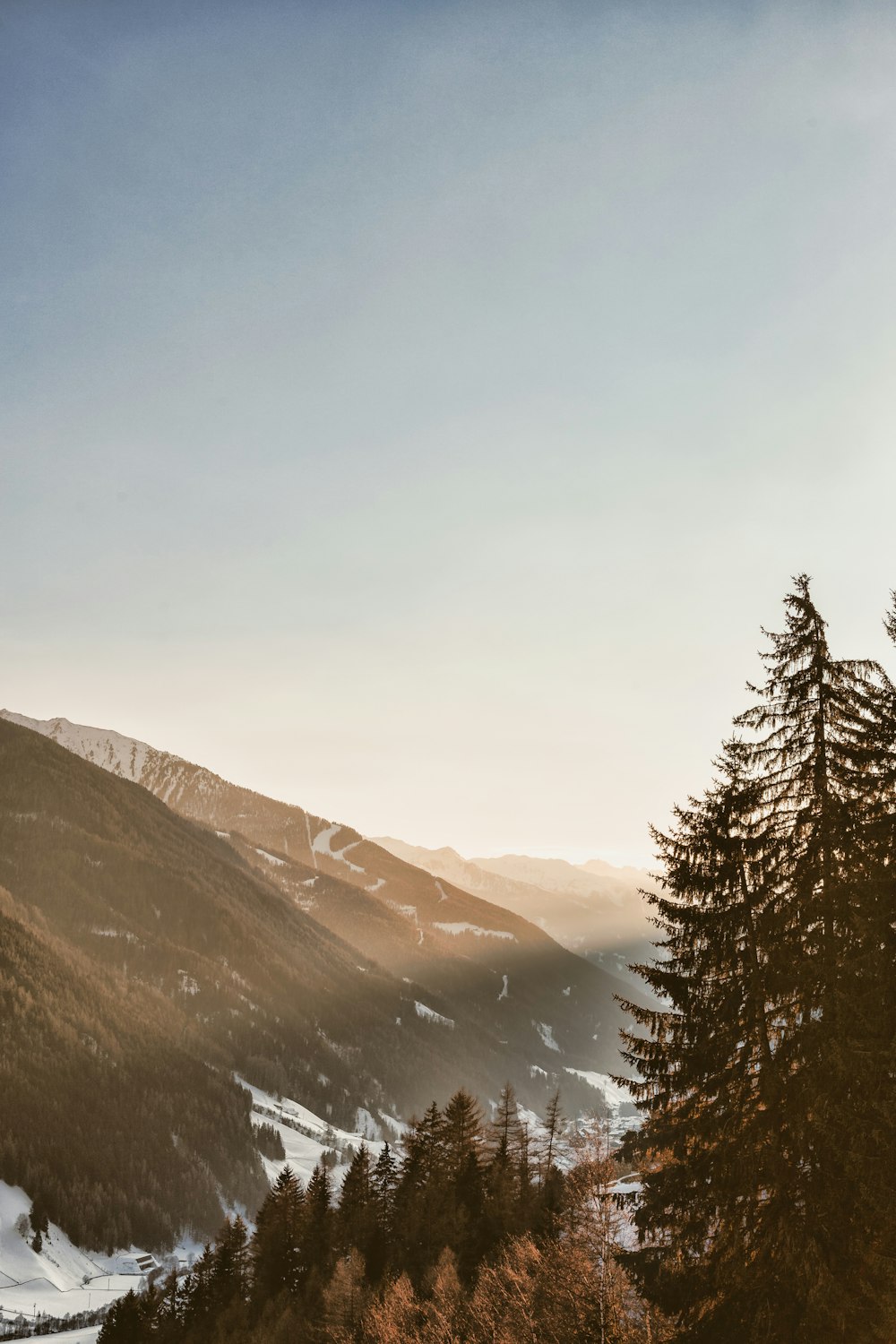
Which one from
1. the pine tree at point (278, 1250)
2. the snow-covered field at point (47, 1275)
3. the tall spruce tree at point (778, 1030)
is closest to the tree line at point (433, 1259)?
the pine tree at point (278, 1250)

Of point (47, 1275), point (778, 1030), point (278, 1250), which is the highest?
point (778, 1030)

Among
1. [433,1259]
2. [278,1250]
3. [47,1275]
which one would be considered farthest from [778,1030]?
[47,1275]

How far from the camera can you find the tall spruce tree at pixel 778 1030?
14.1 m

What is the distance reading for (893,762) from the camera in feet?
51.3

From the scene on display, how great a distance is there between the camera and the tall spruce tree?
46.3 ft

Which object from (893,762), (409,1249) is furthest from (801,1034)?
(409,1249)

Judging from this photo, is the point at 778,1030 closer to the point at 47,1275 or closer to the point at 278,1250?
the point at 278,1250

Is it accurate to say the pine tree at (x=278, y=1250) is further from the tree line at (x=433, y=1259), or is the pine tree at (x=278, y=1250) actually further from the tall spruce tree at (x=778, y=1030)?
the tall spruce tree at (x=778, y=1030)

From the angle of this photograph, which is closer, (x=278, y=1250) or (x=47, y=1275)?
(x=278, y=1250)

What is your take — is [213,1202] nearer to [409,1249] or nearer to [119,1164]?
[119,1164]

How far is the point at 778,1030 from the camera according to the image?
1555 centimetres

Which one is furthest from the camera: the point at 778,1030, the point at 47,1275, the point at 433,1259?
the point at 47,1275

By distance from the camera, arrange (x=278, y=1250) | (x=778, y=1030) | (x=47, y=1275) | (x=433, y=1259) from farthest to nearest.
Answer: (x=47, y=1275) → (x=278, y=1250) → (x=433, y=1259) → (x=778, y=1030)

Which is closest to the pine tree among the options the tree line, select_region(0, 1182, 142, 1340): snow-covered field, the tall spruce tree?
the tree line
